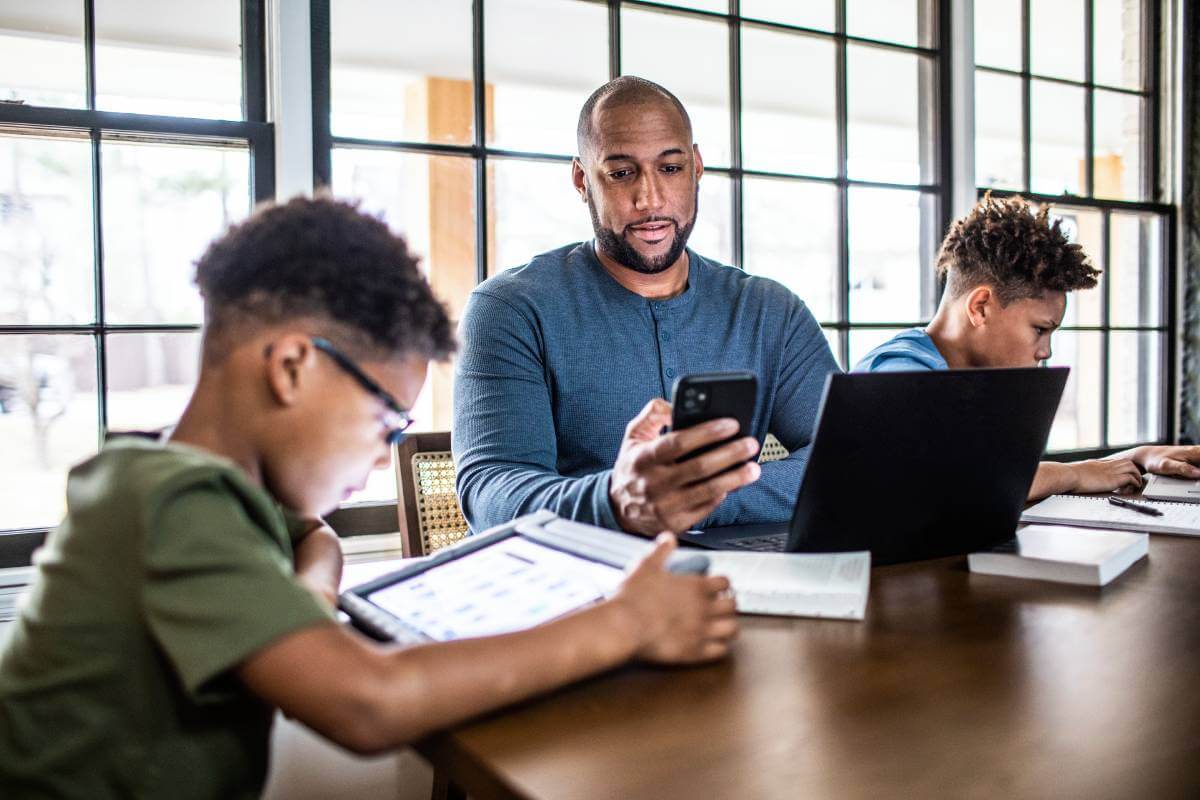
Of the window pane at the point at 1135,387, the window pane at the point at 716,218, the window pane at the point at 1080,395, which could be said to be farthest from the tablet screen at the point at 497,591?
the window pane at the point at 1135,387

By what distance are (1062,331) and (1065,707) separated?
364 centimetres

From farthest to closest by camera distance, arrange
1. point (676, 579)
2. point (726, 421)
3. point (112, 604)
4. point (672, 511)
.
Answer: point (672, 511)
point (726, 421)
point (676, 579)
point (112, 604)

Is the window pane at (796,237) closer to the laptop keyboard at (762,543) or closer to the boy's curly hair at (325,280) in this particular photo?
the laptop keyboard at (762,543)

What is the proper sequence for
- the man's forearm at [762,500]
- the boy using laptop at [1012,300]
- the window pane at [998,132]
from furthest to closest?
the window pane at [998,132] → the boy using laptop at [1012,300] → the man's forearm at [762,500]

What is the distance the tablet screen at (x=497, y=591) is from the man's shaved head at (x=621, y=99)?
104cm

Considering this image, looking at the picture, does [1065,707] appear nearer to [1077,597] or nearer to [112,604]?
[1077,597]

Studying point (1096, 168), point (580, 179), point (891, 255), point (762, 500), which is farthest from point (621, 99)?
point (1096, 168)

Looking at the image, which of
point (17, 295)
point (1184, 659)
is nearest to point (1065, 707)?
point (1184, 659)

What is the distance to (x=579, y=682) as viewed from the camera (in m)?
0.74

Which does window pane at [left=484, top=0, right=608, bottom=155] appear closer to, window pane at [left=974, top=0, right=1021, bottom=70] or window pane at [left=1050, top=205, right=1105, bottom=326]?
window pane at [left=974, top=0, right=1021, bottom=70]

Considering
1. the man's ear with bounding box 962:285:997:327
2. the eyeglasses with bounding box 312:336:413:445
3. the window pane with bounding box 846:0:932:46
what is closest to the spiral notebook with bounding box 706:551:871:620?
the eyeglasses with bounding box 312:336:413:445

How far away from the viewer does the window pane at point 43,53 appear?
2113mm

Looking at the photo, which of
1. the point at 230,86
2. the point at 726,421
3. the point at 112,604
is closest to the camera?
the point at 112,604

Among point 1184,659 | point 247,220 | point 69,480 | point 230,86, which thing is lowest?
point 1184,659
